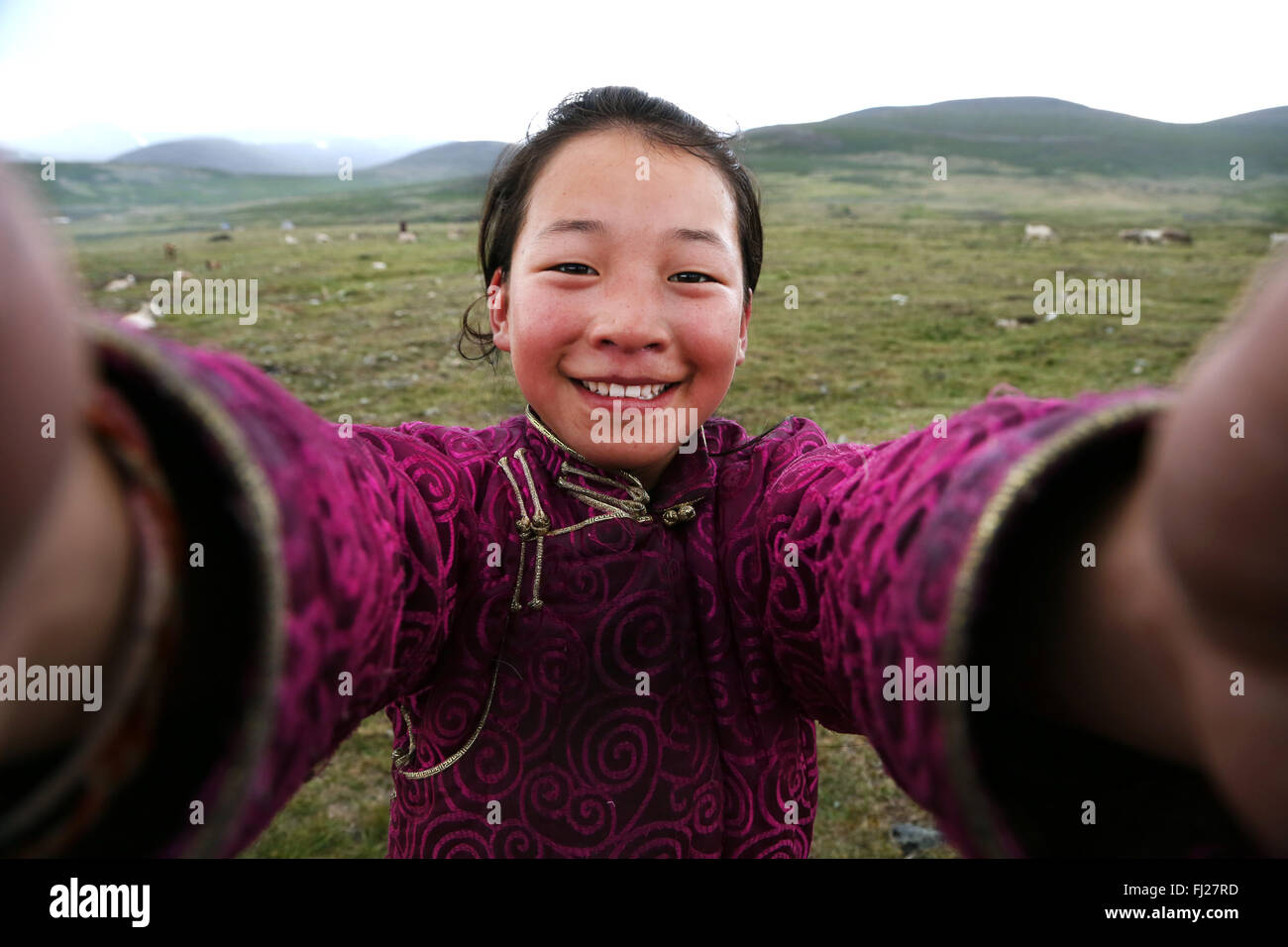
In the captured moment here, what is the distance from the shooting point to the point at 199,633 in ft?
2.94

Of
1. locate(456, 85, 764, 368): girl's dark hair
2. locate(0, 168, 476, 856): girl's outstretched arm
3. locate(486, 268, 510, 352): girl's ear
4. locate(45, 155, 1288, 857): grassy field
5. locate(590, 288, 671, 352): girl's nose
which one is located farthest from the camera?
locate(45, 155, 1288, 857): grassy field

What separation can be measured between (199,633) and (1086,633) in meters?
0.92

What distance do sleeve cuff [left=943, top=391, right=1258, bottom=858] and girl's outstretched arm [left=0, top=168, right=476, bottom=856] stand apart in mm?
661

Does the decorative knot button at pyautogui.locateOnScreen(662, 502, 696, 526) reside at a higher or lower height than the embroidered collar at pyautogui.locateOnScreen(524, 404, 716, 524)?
lower

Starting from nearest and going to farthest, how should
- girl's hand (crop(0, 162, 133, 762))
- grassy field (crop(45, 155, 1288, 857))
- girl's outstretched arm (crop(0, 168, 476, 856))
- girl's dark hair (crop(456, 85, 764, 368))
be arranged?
girl's hand (crop(0, 162, 133, 762)) → girl's outstretched arm (crop(0, 168, 476, 856)) → girl's dark hair (crop(456, 85, 764, 368)) → grassy field (crop(45, 155, 1288, 857))

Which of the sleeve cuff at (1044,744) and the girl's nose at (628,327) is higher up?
the girl's nose at (628,327)

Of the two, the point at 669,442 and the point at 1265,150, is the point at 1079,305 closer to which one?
the point at 669,442

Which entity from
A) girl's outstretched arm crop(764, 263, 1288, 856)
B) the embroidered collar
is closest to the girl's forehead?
the embroidered collar

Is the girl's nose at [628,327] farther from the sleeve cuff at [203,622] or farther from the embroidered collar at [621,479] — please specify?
the sleeve cuff at [203,622]

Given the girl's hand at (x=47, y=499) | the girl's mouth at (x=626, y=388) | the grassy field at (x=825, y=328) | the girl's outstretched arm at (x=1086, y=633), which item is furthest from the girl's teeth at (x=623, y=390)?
the grassy field at (x=825, y=328)

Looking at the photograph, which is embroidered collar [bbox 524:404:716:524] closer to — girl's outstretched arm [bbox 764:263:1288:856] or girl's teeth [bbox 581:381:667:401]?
girl's teeth [bbox 581:381:667:401]

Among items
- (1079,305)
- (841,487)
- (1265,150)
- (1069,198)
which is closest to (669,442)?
(841,487)

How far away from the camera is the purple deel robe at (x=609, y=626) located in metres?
0.89

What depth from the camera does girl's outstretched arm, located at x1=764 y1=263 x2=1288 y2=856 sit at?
0.77 meters
